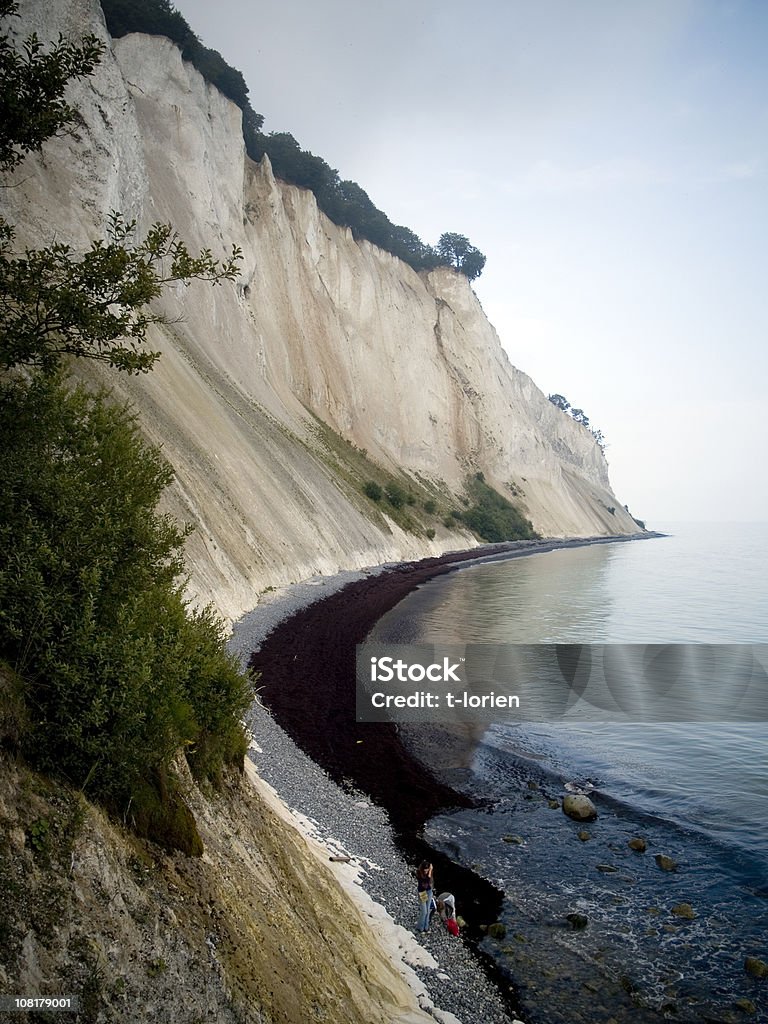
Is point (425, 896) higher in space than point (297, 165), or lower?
lower

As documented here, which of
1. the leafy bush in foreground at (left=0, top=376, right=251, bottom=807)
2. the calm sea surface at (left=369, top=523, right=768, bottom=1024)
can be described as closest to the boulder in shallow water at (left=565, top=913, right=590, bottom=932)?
the calm sea surface at (left=369, top=523, right=768, bottom=1024)

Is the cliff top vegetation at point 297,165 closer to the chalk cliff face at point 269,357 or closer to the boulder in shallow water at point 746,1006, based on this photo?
the chalk cliff face at point 269,357

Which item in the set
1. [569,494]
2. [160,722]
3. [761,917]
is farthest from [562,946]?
[569,494]

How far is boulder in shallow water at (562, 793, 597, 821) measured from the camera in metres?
14.5

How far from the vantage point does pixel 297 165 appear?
222ft

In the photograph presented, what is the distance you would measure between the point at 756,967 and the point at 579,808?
4950 millimetres

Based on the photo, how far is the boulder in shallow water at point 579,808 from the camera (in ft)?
47.6

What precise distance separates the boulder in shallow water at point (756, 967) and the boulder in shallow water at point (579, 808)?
463 cm

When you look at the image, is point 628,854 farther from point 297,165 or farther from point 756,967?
point 297,165

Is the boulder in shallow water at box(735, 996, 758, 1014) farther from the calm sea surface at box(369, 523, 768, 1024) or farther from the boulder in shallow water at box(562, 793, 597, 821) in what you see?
the boulder in shallow water at box(562, 793, 597, 821)

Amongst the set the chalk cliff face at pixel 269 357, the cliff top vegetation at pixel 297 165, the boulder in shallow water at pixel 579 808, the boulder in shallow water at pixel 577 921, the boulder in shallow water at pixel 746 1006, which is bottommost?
the boulder in shallow water at pixel 746 1006

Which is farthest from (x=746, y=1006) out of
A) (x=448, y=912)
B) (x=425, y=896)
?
(x=425, y=896)

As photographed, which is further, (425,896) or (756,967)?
(425,896)

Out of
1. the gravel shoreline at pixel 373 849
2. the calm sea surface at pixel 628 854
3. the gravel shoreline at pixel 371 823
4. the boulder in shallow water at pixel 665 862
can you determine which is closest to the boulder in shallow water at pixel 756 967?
the calm sea surface at pixel 628 854
